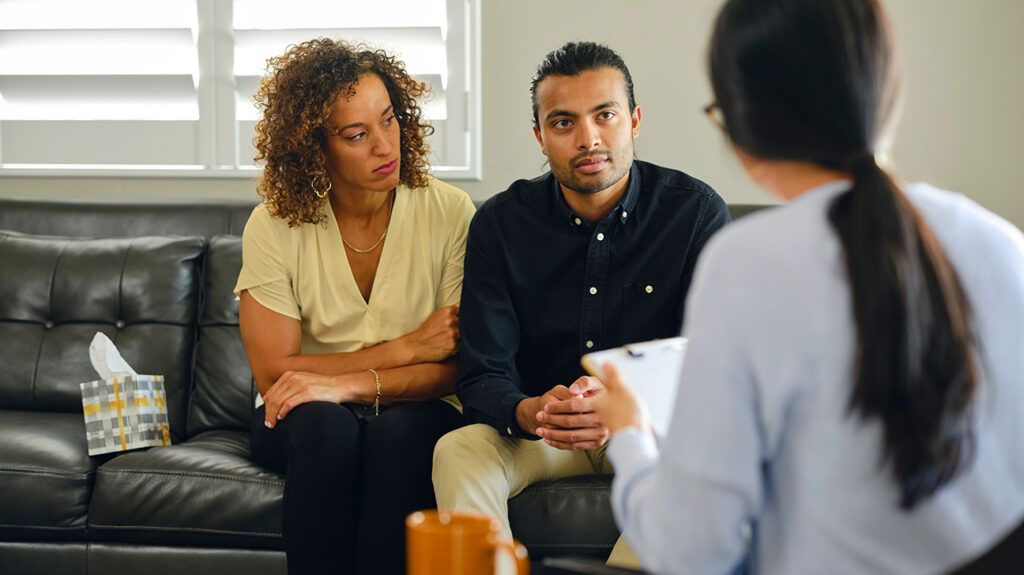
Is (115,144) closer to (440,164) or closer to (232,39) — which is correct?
(232,39)

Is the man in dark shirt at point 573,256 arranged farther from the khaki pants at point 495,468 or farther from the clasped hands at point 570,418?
the clasped hands at point 570,418

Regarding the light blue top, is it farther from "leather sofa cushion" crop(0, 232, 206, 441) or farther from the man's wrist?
"leather sofa cushion" crop(0, 232, 206, 441)

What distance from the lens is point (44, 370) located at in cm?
264

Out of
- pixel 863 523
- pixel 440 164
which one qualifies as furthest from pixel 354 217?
pixel 863 523

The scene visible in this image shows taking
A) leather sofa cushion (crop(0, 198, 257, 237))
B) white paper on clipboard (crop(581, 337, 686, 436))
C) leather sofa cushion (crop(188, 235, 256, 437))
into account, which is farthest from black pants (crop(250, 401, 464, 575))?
leather sofa cushion (crop(0, 198, 257, 237))

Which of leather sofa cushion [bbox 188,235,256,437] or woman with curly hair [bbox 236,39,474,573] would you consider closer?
woman with curly hair [bbox 236,39,474,573]

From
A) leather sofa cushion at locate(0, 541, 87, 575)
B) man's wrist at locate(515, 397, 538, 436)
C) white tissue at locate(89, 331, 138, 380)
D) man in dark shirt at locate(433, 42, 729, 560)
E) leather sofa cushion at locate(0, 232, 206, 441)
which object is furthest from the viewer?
leather sofa cushion at locate(0, 232, 206, 441)

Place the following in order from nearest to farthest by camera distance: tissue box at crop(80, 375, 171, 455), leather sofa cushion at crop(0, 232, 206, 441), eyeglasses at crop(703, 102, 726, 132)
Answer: eyeglasses at crop(703, 102, 726, 132)
tissue box at crop(80, 375, 171, 455)
leather sofa cushion at crop(0, 232, 206, 441)

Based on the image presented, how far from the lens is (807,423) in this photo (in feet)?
2.83

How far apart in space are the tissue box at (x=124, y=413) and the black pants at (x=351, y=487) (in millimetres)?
496

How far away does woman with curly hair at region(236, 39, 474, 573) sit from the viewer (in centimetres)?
215

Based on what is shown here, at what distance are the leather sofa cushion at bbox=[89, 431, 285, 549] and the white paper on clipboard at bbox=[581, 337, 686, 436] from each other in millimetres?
1101

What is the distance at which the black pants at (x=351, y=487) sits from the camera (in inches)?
72.3

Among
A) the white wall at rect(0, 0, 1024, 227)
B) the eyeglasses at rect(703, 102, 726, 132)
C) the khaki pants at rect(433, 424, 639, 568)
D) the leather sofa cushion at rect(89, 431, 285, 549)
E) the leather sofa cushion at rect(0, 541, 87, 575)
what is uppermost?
the white wall at rect(0, 0, 1024, 227)
